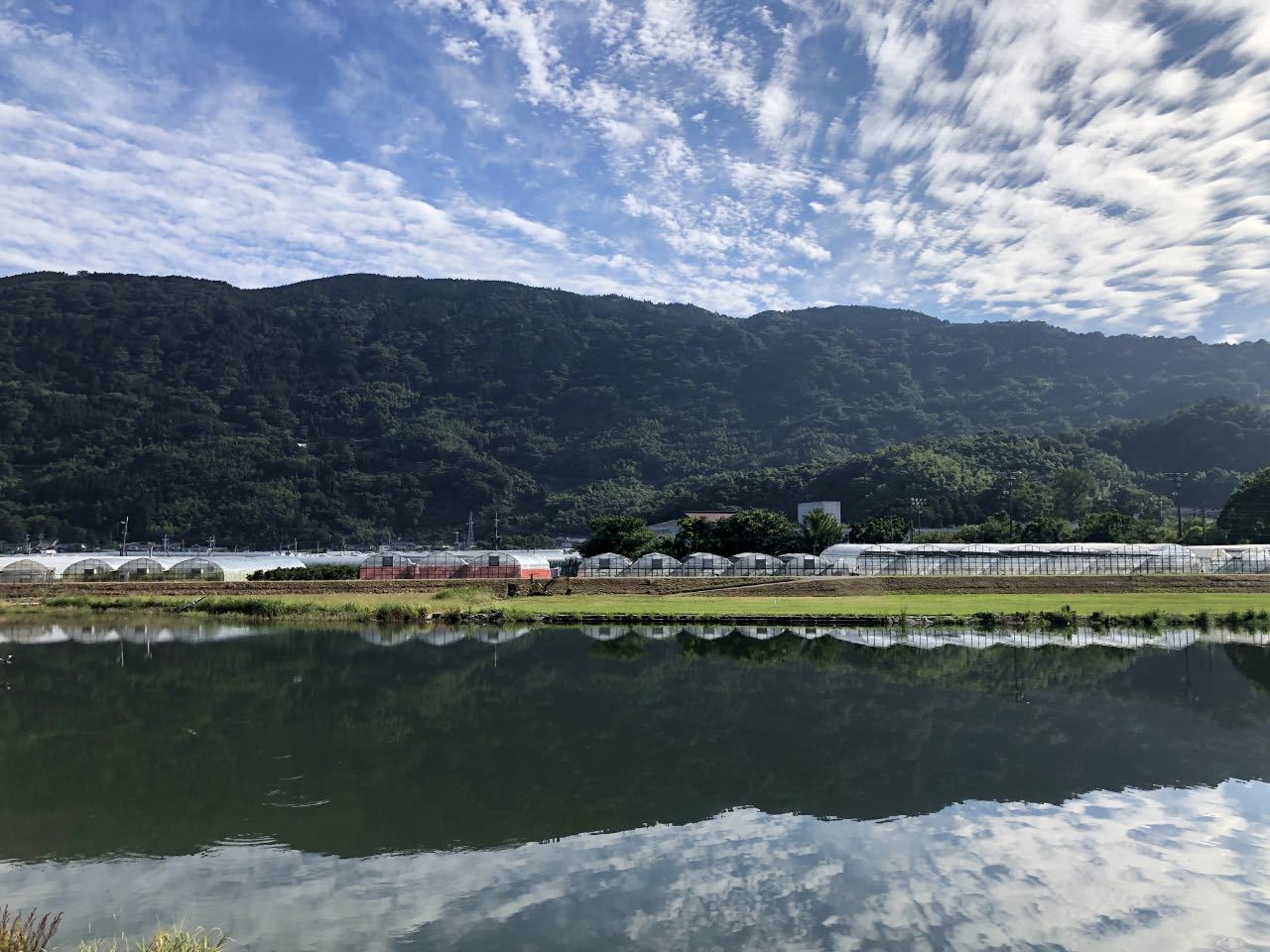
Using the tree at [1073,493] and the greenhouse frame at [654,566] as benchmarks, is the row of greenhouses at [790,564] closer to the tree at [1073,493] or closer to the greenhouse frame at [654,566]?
the greenhouse frame at [654,566]

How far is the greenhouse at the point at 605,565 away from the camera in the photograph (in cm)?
6562

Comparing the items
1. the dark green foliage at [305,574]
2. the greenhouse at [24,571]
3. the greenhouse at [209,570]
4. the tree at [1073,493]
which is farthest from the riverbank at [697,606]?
the tree at [1073,493]

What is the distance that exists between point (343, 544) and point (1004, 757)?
5413 inches

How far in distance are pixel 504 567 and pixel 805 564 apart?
936 inches

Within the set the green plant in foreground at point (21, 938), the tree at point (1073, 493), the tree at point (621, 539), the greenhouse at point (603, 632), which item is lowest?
the greenhouse at point (603, 632)

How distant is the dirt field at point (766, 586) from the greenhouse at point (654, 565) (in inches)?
309

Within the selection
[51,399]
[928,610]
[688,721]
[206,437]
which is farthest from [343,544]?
[688,721]

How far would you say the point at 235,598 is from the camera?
48.1 metres

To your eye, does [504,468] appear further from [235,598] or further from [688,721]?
[688,721]

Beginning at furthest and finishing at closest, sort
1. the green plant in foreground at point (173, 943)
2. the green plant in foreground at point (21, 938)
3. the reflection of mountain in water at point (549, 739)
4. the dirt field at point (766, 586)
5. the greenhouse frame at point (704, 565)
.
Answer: the greenhouse frame at point (704, 565) → the dirt field at point (766, 586) → the reflection of mountain in water at point (549, 739) → the green plant in foreground at point (173, 943) → the green plant in foreground at point (21, 938)

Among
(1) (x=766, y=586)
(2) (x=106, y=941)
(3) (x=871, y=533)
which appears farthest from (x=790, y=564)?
(2) (x=106, y=941)

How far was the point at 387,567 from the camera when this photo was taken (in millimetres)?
68000

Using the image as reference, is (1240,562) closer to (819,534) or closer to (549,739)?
(819,534)

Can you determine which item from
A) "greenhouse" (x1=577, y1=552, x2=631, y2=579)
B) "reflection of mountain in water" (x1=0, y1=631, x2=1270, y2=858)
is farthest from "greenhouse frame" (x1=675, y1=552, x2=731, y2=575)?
A: "reflection of mountain in water" (x1=0, y1=631, x2=1270, y2=858)
